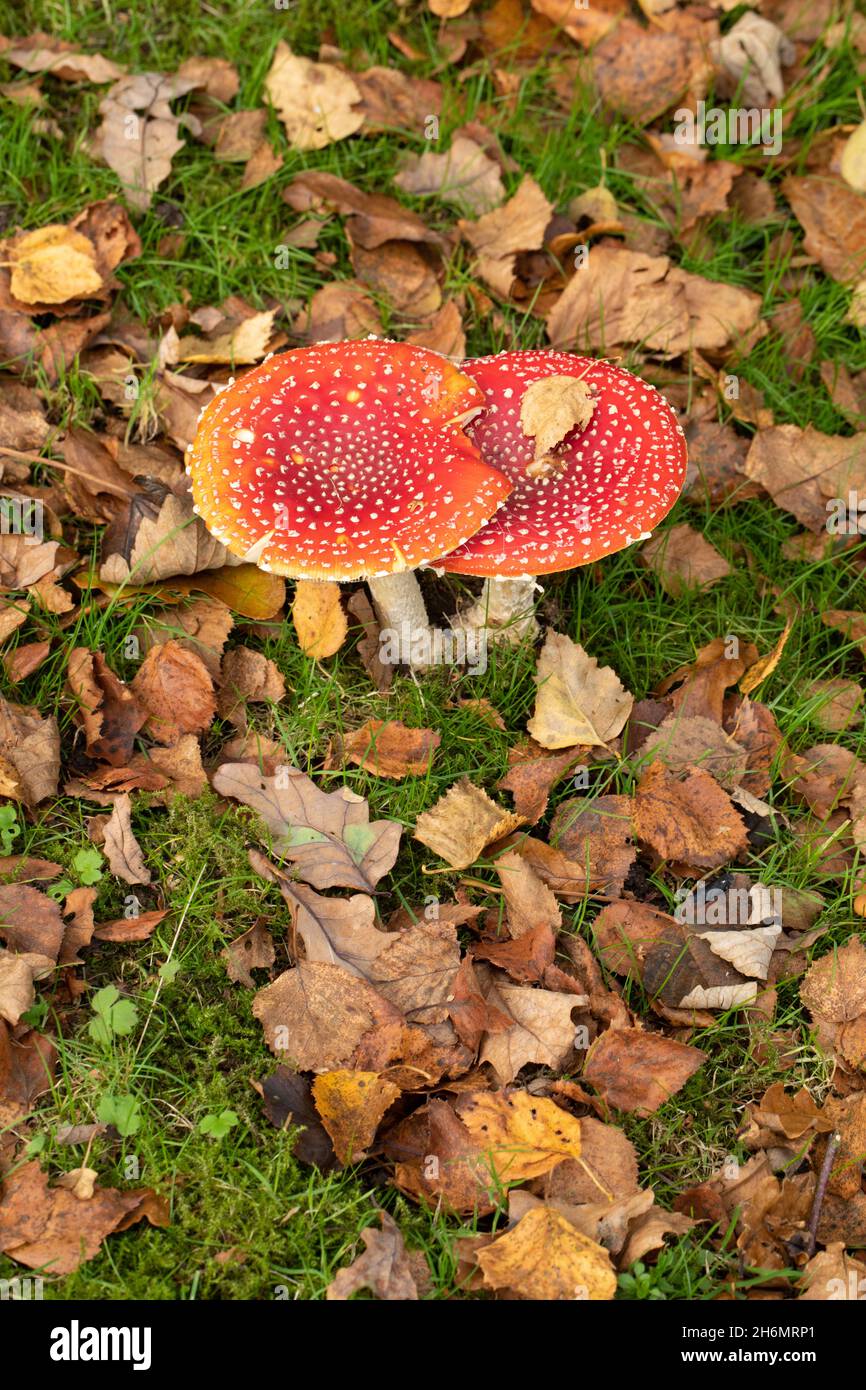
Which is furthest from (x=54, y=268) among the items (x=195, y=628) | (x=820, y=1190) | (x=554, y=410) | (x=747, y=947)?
(x=820, y=1190)

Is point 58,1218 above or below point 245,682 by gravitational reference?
below

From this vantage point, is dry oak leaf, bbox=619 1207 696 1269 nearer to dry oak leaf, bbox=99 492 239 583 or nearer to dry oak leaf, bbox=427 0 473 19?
dry oak leaf, bbox=99 492 239 583

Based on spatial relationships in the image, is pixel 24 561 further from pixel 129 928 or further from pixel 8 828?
pixel 129 928

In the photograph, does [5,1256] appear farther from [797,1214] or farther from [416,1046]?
[797,1214]

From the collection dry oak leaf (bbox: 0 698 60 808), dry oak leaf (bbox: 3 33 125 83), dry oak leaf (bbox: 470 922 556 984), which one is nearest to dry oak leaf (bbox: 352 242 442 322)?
dry oak leaf (bbox: 3 33 125 83)

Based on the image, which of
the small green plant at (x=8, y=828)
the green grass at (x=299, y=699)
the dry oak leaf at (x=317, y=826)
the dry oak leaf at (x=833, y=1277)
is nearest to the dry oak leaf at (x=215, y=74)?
the green grass at (x=299, y=699)

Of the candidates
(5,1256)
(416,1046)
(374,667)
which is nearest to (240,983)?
(416,1046)

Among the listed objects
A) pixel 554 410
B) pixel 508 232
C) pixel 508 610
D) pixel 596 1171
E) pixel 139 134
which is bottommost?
pixel 596 1171

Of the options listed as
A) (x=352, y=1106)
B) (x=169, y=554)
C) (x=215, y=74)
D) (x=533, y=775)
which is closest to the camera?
(x=352, y=1106)
